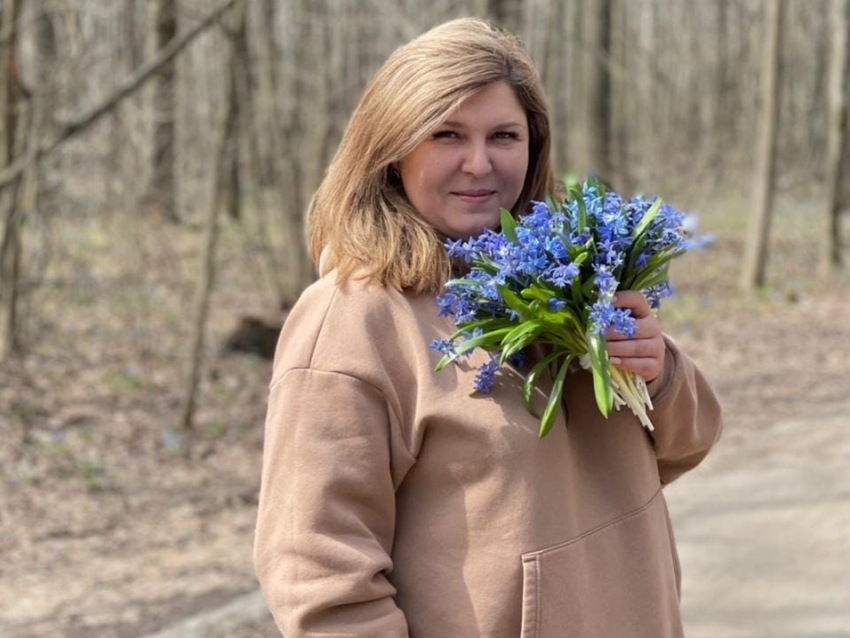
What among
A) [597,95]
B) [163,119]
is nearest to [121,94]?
[163,119]

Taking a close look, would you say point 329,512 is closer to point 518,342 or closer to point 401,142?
point 518,342

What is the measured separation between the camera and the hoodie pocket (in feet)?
5.90

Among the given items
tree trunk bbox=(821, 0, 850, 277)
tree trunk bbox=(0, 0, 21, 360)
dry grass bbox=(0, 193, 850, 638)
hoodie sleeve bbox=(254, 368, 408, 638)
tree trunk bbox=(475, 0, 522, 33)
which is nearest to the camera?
hoodie sleeve bbox=(254, 368, 408, 638)

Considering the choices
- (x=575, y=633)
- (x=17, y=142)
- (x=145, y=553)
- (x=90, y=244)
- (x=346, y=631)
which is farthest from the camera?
(x=90, y=244)

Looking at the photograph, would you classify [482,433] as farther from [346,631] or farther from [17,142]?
[17,142]

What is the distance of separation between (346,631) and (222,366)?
7.71 m

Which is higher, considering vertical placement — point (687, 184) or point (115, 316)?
point (687, 184)

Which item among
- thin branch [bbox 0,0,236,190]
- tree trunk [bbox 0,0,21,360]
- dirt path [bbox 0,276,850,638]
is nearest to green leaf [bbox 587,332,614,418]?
dirt path [bbox 0,276,850,638]

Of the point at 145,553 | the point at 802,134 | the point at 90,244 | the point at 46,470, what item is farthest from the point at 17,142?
the point at 802,134

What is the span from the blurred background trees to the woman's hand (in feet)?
17.6

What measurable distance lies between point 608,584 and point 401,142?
851 mm

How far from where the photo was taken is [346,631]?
1691mm

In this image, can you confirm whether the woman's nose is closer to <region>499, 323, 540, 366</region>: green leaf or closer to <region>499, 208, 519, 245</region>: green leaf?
<region>499, 208, 519, 245</region>: green leaf

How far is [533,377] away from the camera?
1.80 m
